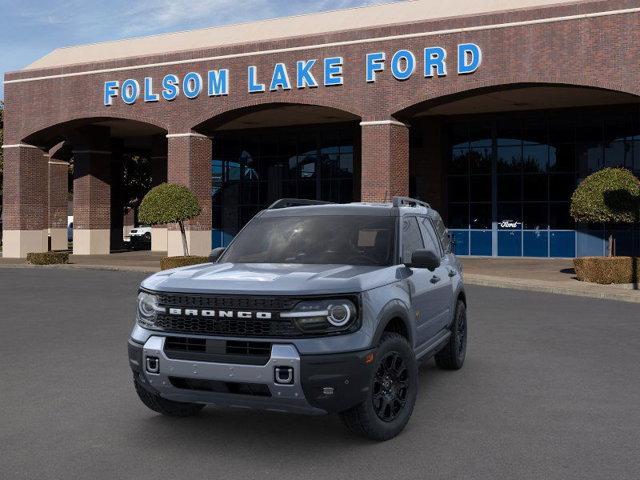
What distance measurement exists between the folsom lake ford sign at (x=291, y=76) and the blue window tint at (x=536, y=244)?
1073cm

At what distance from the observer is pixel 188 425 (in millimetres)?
6520

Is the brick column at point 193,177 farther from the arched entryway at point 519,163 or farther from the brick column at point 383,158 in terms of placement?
the arched entryway at point 519,163

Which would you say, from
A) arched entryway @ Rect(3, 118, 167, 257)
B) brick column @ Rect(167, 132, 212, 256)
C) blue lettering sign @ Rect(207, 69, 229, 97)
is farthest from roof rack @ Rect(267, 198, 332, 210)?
arched entryway @ Rect(3, 118, 167, 257)

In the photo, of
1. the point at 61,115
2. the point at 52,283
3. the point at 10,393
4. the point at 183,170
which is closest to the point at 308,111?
the point at 183,170

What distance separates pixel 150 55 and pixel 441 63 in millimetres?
14092

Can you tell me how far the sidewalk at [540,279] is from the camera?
1872 cm

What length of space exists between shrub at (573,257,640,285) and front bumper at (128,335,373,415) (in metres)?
17.1

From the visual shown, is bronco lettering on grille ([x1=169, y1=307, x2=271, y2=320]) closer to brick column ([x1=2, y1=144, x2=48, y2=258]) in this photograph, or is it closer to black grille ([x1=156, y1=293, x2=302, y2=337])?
black grille ([x1=156, y1=293, x2=302, y2=337])

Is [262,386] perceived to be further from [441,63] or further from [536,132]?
[536,132]

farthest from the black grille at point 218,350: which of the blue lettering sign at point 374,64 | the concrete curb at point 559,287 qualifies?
the blue lettering sign at point 374,64

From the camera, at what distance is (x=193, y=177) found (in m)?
33.4

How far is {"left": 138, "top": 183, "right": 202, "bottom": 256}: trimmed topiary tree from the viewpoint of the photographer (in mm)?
28375

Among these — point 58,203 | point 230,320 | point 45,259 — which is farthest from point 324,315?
point 58,203

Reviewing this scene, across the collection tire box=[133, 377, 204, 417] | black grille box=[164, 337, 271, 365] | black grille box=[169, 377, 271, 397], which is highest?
black grille box=[164, 337, 271, 365]
